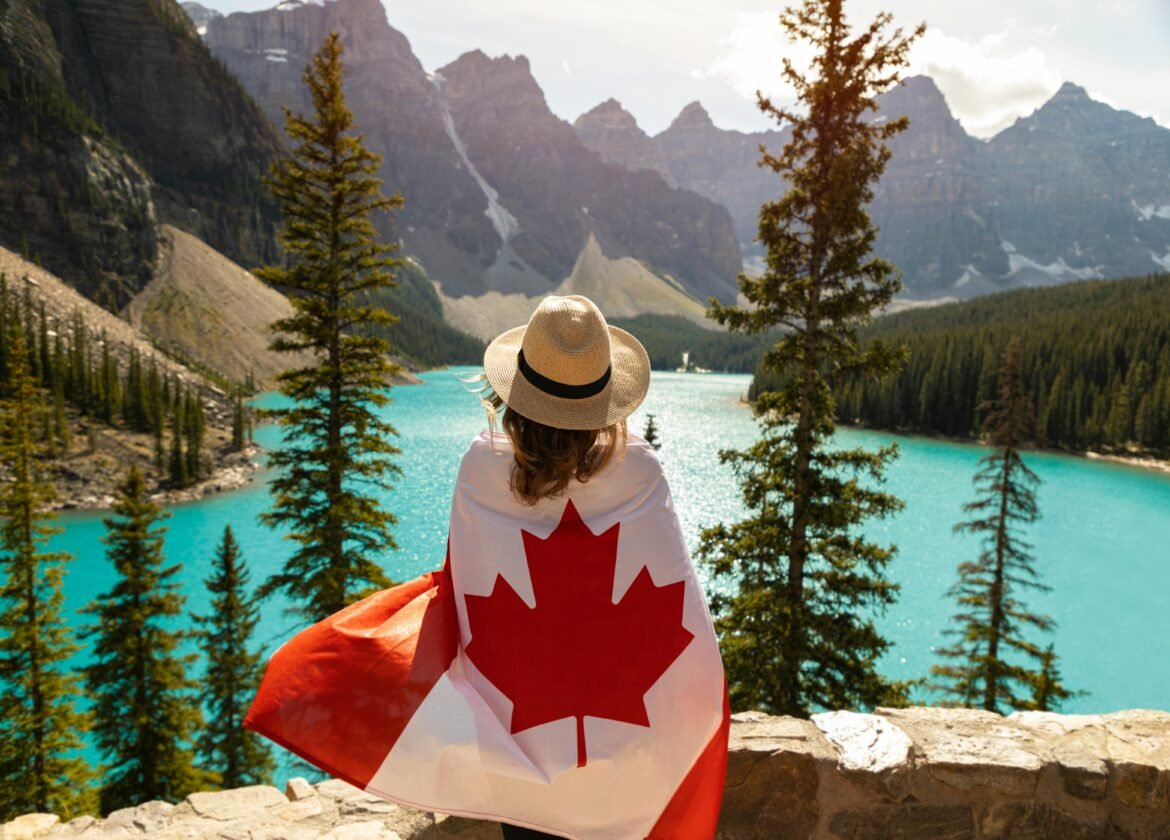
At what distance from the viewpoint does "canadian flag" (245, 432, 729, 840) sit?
7.04 feet

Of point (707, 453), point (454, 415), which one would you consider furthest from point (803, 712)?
point (454, 415)

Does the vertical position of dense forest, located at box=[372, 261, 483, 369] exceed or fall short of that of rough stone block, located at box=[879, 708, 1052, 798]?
it exceeds it

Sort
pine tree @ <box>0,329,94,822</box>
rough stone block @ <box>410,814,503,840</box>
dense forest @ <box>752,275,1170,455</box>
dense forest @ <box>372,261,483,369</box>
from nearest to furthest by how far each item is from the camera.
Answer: rough stone block @ <box>410,814,503,840</box> < pine tree @ <box>0,329,94,822</box> < dense forest @ <box>752,275,1170,455</box> < dense forest @ <box>372,261,483,369</box>

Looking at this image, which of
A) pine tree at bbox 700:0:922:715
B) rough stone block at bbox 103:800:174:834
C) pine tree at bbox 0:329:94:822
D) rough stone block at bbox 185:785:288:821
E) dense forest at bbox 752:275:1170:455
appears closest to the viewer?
rough stone block at bbox 185:785:288:821

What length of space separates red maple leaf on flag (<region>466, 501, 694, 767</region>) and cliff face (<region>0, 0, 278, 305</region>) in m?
102

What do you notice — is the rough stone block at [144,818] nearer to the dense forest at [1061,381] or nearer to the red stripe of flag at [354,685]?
the red stripe of flag at [354,685]

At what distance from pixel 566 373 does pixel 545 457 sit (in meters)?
0.27

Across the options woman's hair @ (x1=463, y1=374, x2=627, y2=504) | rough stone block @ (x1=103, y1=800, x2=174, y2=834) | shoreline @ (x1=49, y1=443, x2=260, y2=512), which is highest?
woman's hair @ (x1=463, y1=374, x2=627, y2=504)

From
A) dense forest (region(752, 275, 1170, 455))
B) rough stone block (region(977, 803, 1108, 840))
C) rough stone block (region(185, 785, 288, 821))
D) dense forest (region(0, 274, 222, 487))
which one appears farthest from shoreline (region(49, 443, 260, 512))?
dense forest (region(752, 275, 1170, 455))

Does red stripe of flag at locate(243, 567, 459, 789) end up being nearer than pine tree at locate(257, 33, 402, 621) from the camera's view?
Yes

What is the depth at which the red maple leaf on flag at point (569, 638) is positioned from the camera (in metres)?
2.18

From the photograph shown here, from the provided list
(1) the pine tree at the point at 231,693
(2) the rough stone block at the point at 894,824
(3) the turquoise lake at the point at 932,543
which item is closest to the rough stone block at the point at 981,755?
(2) the rough stone block at the point at 894,824

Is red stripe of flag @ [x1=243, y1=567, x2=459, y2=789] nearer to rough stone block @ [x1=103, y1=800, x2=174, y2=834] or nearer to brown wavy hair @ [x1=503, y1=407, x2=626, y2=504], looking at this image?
brown wavy hair @ [x1=503, y1=407, x2=626, y2=504]

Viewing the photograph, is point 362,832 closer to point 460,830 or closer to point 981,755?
point 460,830
